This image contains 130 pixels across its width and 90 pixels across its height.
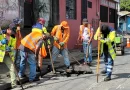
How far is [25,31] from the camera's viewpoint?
567 inches

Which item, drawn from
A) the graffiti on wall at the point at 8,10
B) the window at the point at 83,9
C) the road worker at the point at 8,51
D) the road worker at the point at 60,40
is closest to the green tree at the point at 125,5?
the window at the point at 83,9

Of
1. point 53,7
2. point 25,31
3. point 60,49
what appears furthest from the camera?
point 53,7

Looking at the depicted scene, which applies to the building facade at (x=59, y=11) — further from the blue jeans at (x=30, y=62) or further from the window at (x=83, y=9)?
the blue jeans at (x=30, y=62)

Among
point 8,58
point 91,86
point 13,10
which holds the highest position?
point 13,10

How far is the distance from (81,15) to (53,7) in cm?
475

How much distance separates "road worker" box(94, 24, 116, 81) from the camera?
10.2 m

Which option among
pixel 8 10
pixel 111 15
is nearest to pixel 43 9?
pixel 8 10

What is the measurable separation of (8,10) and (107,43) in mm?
4242

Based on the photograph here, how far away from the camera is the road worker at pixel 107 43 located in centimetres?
1025

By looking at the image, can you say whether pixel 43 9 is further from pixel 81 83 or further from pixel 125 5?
pixel 125 5

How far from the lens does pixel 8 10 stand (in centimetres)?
1270

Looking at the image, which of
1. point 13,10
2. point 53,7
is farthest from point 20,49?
point 53,7

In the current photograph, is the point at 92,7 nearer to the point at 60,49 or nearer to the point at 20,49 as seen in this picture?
the point at 60,49

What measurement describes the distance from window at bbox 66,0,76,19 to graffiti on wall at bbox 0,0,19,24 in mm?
6637
